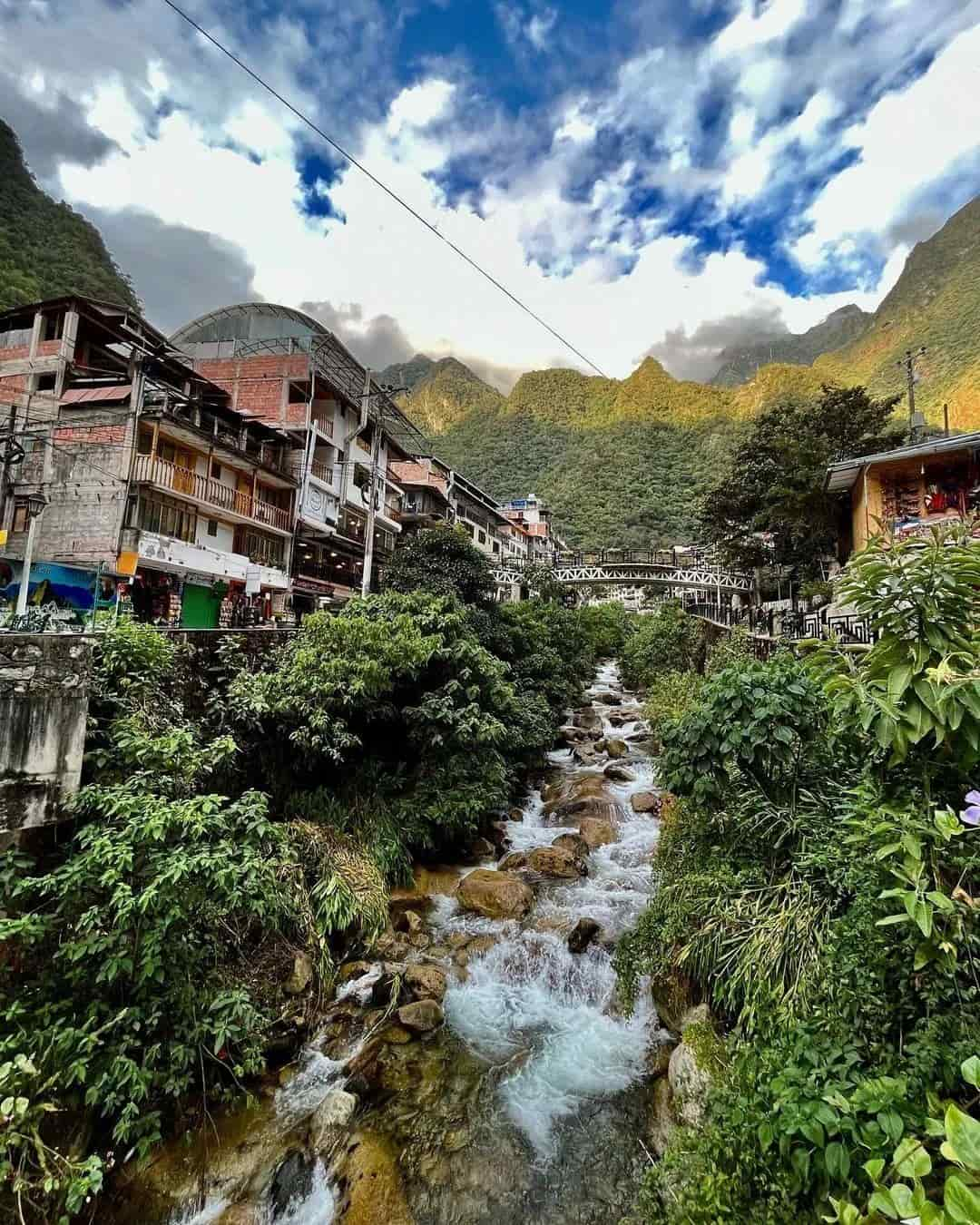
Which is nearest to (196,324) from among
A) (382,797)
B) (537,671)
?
(537,671)

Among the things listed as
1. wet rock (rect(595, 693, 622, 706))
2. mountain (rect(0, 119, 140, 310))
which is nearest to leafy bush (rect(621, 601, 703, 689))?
wet rock (rect(595, 693, 622, 706))

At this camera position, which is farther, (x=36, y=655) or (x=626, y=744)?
(x=626, y=744)

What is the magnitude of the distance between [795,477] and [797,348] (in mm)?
95289

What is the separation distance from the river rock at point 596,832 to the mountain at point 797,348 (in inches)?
3337

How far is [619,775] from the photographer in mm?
14547

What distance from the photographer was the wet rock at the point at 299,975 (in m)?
6.43

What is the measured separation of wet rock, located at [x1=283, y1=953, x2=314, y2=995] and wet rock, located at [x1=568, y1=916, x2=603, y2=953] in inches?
138

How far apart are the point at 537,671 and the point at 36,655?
1376 centimetres

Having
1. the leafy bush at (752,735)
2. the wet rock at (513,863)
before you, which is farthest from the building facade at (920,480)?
the wet rock at (513,863)

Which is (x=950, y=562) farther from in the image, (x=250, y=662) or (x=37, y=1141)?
(x=250, y=662)

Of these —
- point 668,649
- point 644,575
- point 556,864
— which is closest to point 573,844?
point 556,864

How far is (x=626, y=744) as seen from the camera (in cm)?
1767

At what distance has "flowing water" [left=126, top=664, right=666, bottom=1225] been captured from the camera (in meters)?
4.70

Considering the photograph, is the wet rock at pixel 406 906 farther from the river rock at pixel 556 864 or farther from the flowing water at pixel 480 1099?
the river rock at pixel 556 864
